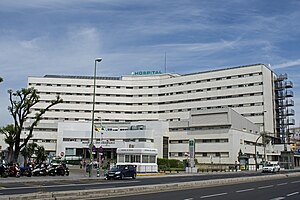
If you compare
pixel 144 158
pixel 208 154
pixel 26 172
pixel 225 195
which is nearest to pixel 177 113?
pixel 208 154

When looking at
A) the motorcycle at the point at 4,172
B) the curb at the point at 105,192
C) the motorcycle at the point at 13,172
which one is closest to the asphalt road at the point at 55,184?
the curb at the point at 105,192

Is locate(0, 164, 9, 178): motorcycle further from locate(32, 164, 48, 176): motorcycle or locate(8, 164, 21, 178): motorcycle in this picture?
locate(32, 164, 48, 176): motorcycle

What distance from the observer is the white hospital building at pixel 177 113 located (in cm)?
8744

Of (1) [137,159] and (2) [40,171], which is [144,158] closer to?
A: (1) [137,159]

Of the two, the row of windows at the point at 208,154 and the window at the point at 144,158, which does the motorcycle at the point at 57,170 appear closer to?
the window at the point at 144,158

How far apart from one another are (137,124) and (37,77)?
143ft

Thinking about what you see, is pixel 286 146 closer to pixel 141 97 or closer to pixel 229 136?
pixel 229 136

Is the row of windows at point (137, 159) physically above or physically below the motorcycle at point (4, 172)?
above

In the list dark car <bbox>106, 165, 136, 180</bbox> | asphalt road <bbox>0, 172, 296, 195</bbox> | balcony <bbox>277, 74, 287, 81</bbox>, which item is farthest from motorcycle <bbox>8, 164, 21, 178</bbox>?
balcony <bbox>277, 74, 287, 81</bbox>

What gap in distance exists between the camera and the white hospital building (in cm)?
8744

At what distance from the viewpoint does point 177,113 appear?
371 ft

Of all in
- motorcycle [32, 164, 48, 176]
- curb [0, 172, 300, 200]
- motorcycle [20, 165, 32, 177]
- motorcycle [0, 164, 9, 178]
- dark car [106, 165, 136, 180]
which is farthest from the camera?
motorcycle [32, 164, 48, 176]

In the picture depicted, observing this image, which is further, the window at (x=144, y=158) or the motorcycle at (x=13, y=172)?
the window at (x=144, y=158)

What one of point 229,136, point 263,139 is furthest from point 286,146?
point 229,136
